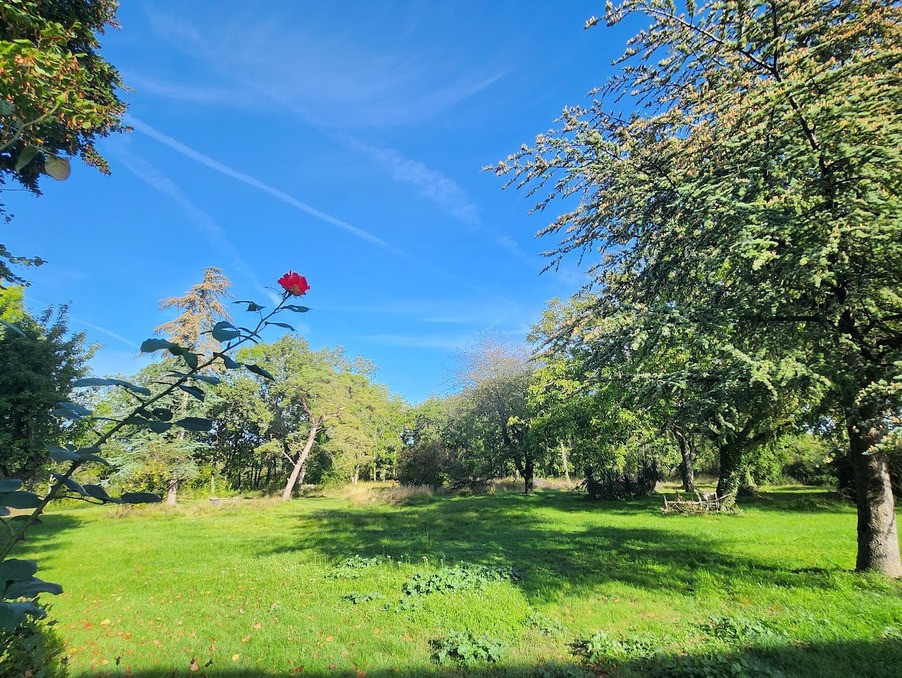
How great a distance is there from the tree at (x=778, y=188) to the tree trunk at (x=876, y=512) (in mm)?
24

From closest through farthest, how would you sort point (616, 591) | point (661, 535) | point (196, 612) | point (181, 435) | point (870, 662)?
point (870, 662), point (196, 612), point (616, 591), point (661, 535), point (181, 435)

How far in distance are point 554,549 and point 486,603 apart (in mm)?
5233

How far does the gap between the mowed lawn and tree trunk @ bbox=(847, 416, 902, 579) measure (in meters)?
0.48

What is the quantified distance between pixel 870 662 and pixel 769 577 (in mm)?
3516

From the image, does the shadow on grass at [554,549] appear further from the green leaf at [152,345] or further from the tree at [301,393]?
the tree at [301,393]

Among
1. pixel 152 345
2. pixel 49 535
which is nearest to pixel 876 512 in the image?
pixel 152 345

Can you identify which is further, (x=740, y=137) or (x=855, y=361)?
(x=855, y=361)

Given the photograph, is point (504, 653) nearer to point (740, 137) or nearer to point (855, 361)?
point (855, 361)

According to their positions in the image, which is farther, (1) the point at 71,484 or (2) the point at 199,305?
(2) the point at 199,305

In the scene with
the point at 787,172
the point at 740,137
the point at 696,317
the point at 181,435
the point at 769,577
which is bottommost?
the point at 769,577

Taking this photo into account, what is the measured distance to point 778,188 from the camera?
5488 mm

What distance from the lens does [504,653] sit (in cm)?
525

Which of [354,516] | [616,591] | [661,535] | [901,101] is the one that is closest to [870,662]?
[616,591]

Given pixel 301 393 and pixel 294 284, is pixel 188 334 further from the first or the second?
pixel 294 284
